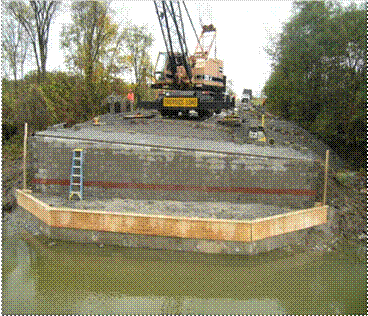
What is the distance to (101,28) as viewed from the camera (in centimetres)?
2169

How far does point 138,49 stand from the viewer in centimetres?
2573

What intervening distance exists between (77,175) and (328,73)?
8.82 metres

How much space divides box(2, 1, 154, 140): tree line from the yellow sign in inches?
263

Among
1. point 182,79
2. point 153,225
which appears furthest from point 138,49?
point 153,225

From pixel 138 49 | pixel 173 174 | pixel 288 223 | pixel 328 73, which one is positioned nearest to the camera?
pixel 288 223

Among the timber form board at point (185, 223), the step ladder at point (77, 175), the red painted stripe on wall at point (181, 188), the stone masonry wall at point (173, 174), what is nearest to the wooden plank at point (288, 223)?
the timber form board at point (185, 223)

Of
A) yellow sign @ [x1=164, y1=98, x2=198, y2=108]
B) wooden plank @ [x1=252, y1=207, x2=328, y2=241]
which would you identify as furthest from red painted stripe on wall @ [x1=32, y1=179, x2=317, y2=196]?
yellow sign @ [x1=164, y1=98, x2=198, y2=108]

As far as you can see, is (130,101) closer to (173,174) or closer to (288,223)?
(173,174)

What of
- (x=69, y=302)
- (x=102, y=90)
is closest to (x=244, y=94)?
(x=102, y=90)

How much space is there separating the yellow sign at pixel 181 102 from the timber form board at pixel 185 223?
281 inches

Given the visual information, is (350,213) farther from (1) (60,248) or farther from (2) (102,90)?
(2) (102,90)

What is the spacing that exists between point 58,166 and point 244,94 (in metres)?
20.4

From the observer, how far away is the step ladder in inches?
407

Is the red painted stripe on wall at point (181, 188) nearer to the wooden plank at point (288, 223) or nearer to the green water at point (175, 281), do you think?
the wooden plank at point (288, 223)
